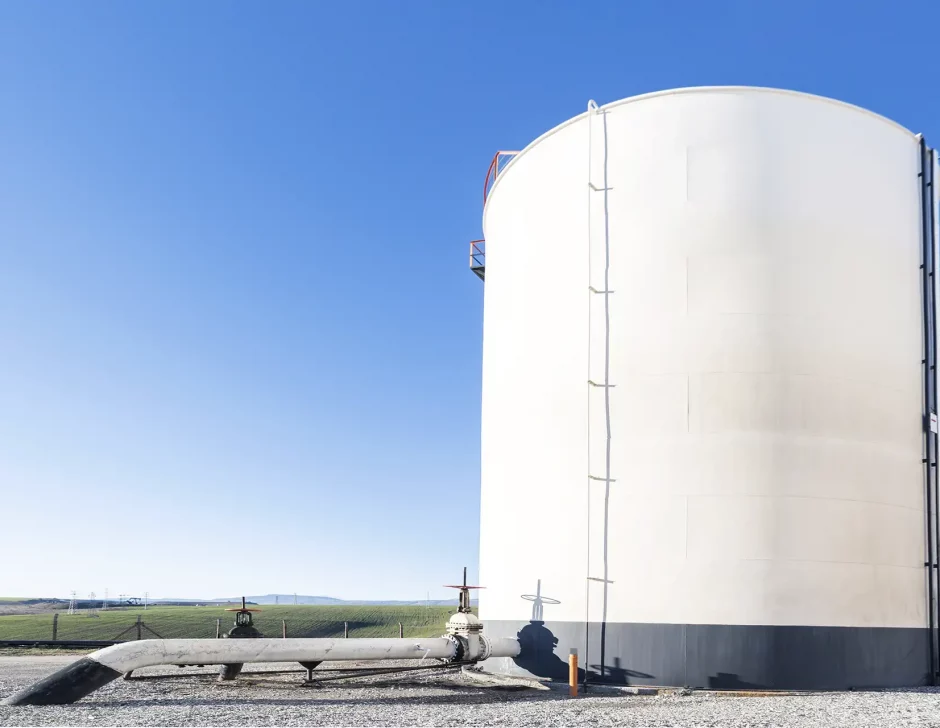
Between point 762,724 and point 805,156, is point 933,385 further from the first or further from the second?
point 762,724

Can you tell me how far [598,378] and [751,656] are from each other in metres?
5.12

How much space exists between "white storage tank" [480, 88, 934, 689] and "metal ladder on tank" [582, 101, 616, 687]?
1.5 inches

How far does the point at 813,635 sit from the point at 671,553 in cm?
249

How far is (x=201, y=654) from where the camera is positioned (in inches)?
517

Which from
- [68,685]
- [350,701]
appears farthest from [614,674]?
[68,685]

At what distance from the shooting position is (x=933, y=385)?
16203 mm

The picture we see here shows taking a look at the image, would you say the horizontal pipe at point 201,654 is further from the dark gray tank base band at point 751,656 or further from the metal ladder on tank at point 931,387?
the metal ladder on tank at point 931,387

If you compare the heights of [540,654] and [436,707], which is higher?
[540,654]

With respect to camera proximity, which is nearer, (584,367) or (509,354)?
(584,367)

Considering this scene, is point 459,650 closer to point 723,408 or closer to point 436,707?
point 436,707

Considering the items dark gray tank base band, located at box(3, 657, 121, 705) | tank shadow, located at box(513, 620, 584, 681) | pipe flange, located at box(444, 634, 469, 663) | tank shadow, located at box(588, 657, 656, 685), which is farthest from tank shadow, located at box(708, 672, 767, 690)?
dark gray tank base band, located at box(3, 657, 121, 705)

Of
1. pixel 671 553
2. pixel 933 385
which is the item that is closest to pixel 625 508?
pixel 671 553

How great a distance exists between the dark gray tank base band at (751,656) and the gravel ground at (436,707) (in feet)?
1.29

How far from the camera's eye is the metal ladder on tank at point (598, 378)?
1489cm
